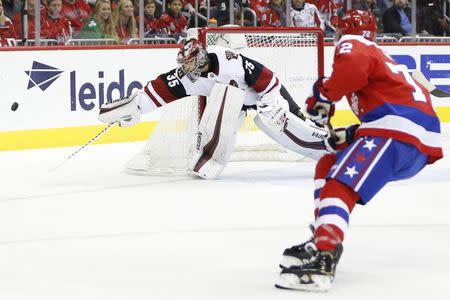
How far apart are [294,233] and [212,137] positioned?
76.3 inches

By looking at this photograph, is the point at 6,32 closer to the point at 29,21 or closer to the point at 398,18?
the point at 29,21

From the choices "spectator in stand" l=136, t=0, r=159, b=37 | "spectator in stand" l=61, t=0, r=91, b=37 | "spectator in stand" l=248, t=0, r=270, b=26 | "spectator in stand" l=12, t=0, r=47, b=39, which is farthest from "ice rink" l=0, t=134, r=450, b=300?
"spectator in stand" l=248, t=0, r=270, b=26

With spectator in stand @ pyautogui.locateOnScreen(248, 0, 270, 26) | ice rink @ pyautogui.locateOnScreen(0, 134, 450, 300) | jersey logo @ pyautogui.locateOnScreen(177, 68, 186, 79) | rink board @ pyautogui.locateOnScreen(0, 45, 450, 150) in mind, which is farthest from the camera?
spectator in stand @ pyautogui.locateOnScreen(248, 0, 270, 26)

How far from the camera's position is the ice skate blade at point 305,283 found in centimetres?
353

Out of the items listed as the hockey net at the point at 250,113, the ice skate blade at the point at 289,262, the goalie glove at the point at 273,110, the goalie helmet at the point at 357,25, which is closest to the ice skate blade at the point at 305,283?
the ice skate blade at the point at 289,262

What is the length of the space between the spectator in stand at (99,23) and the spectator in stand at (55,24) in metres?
0.16

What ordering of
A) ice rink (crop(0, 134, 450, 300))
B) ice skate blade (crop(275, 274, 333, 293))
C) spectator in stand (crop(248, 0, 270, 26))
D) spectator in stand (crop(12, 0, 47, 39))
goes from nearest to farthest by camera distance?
1. ice skate blade (crop(275, 274, 333, 293))
2. ice rink (crop(0, 134, 450, 300))
3. spectator in stand (crop(12, 0, 47, 39))
4. spectator in stand (crop(248, 0, 270, 26))

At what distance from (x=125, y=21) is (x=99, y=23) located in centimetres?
27

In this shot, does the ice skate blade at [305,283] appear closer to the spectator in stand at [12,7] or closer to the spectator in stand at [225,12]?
the spectator in stand at [12,7]

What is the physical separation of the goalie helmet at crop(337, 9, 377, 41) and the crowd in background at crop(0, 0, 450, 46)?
13.8 ft

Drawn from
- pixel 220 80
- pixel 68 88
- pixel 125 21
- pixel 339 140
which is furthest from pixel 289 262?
pixel 125 21

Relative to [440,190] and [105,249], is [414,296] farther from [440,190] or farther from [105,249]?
[440,190]

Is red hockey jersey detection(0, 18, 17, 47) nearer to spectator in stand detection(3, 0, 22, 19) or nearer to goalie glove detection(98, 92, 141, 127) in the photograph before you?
spectator in stand detection(3, 0, 22, 19)

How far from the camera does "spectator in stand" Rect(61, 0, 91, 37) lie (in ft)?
27.6
